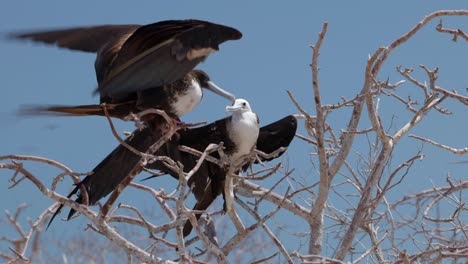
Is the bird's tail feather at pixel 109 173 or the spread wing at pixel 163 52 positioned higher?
the spread wing at pixel 163 52

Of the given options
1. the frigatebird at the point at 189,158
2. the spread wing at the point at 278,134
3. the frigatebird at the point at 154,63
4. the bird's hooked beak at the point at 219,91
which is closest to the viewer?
the frigatebird at the point at 154,63

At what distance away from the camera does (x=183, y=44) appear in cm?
311

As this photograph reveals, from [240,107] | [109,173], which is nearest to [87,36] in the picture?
[109,173]

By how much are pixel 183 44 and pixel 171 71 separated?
0.37 feet

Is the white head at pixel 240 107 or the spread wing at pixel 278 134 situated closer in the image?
the white head at pixel 240 107

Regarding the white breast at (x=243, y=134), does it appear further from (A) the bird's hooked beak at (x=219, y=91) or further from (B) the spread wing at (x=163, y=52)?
(B) the spread wing at (x=163, y=52)

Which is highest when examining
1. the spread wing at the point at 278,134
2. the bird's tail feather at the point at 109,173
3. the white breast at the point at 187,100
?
the spread wing at the point at 278,134

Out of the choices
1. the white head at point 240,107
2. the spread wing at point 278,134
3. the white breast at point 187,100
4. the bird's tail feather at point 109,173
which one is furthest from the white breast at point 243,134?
the bird's tail feather at point 109,173

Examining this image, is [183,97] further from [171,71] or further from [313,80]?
[313,80]

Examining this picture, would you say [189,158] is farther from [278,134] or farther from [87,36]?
[87,36]

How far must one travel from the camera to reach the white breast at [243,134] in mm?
3779

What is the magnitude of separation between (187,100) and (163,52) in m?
0.34

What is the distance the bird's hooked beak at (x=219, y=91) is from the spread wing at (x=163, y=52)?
1.68 ft

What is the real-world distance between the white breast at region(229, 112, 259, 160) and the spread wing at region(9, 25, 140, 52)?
25.8 inches
